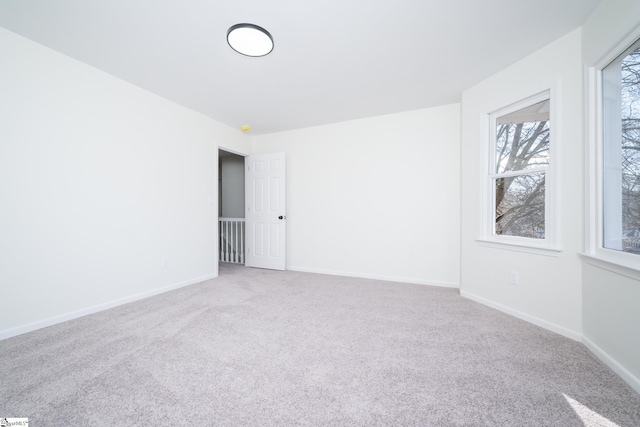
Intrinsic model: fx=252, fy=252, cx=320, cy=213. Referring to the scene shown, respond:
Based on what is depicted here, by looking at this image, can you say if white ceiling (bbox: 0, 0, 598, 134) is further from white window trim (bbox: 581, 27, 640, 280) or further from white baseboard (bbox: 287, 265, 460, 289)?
white baseboard (bbox: 287, 265, 460, 289)

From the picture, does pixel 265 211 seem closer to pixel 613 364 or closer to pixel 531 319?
pixel 531 319

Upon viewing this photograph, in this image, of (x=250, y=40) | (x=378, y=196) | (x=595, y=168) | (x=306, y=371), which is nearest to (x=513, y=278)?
(x=595, y=168)

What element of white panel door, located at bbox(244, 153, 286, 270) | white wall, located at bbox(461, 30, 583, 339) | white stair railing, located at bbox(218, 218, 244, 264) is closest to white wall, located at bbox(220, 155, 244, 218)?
white stair railing, located at bbox(218, 218, 244, 264)

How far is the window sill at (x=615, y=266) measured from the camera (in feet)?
4.88

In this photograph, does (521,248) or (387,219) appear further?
(387,219)

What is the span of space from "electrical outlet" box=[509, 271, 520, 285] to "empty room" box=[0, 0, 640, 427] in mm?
50

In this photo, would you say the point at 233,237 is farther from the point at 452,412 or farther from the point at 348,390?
the point at 452,412

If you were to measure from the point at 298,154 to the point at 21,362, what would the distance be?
12.6 ft

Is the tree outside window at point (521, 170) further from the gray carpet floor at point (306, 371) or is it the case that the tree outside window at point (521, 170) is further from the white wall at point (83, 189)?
the white wall at point (83, 189)

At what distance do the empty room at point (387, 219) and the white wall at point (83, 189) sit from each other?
2cm

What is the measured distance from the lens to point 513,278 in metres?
2.51

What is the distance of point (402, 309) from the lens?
2.67 metres

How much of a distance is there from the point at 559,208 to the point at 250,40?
2964 millimetres

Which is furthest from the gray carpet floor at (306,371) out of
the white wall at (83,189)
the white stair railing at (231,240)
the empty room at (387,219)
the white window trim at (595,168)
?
the white stair railing at (231,240)
